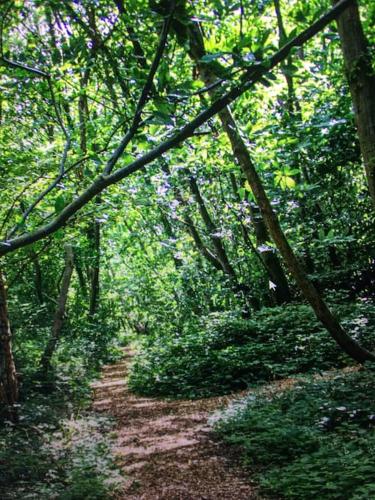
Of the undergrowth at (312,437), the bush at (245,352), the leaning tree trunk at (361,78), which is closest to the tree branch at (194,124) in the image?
the undergrowth at (312,437)

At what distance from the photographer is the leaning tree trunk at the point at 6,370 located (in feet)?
22.7

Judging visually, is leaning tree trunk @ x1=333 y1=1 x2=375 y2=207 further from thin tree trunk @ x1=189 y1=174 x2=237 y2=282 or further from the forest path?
thin tree trunk @ x1=189 y1=174 x2=237 y2=282

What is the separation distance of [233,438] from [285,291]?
756 centimetres

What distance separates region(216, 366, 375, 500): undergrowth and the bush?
1785 millimetres

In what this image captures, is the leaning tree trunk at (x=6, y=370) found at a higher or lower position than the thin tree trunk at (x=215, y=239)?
lower

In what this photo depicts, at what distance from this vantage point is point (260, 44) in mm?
1865

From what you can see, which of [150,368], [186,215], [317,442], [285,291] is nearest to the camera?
[317,442]

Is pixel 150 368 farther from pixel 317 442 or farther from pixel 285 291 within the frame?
pixel 317 442

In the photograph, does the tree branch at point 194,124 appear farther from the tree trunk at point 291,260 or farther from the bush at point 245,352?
the bush at point 245,352

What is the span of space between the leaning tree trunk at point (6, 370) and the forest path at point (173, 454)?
1.85 meters

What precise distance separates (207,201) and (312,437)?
10657 mm

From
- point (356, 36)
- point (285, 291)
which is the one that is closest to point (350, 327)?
point (285, 291)

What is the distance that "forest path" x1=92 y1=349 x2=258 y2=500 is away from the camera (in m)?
4.63

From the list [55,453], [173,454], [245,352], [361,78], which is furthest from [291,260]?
[55,453]
